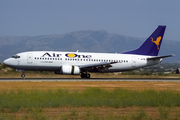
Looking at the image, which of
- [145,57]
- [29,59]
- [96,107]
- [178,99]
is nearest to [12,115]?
[96,107]

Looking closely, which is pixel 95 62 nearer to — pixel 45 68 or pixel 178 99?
pixel 45 68

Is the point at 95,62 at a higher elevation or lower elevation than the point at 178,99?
higher

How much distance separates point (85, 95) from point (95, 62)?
72.8 ft

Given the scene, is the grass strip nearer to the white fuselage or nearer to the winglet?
the white fuselage

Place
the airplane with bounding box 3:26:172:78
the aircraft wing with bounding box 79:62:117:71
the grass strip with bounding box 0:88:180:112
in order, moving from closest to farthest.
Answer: the grass strip with bounding box 0:88:180:112, the airplane with bounding box 3:26:172:78, the aircraft wing with bounding box 79:62:117:71

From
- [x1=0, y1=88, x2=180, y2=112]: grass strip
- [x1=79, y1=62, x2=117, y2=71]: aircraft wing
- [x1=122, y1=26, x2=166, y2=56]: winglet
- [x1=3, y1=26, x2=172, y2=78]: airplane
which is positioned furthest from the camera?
[x1=122, y1=26, x2=166, y2=56]: winglet

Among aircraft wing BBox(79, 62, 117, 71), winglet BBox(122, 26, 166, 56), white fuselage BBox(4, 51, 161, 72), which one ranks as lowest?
aircraft wing BBox(79, 62, 117, 71)

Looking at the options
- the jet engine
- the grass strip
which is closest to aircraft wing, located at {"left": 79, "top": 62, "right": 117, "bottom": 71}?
the jet engine

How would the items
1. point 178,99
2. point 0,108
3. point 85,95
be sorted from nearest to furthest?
point 0,108 → point 178,99 → point 85,95

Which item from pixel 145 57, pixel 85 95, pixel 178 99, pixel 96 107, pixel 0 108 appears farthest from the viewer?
pixel 145 57

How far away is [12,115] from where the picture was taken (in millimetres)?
17000

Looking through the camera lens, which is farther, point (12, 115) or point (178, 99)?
point (178, 99)

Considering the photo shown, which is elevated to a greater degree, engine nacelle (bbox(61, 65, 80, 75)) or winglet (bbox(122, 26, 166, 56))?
winglet (bbox(122, 26, 166, 56))

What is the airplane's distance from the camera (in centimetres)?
4431
